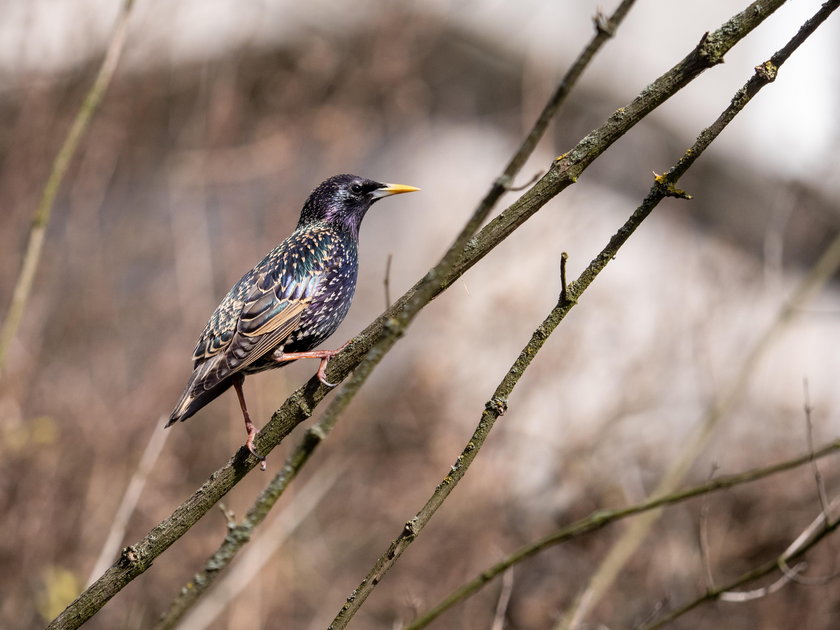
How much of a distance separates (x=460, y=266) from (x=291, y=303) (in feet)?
2.49

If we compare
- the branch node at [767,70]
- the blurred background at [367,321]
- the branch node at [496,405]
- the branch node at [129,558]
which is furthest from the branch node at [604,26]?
the blurred background at [367,321]

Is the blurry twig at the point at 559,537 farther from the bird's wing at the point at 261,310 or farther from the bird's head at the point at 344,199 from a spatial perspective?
the bird's head at the point at 344,199

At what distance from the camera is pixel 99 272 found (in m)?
7.99

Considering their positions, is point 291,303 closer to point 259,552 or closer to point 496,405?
point 496,405

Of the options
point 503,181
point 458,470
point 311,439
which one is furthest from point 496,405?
point 503,181

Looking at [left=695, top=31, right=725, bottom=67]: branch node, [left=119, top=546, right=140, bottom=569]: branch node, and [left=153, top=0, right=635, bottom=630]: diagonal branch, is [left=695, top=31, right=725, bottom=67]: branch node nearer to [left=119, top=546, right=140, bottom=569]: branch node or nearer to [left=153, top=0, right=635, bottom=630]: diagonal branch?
[left=153, top=0, right=635, bottom=630]: diagonal branch

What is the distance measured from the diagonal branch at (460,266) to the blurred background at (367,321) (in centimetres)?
461

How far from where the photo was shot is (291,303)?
8.71 ft

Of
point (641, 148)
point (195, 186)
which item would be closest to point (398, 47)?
point (195, 186)

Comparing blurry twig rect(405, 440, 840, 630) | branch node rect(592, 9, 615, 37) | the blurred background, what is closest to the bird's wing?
blurry twig rect(405, 440, 840, 630)

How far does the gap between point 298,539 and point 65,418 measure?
7.34 ft

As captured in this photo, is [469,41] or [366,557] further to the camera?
[469,41]

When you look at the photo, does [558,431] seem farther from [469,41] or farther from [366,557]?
[469,41]

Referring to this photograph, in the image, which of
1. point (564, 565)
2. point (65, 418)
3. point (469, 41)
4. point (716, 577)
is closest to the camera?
point (65, 418)
